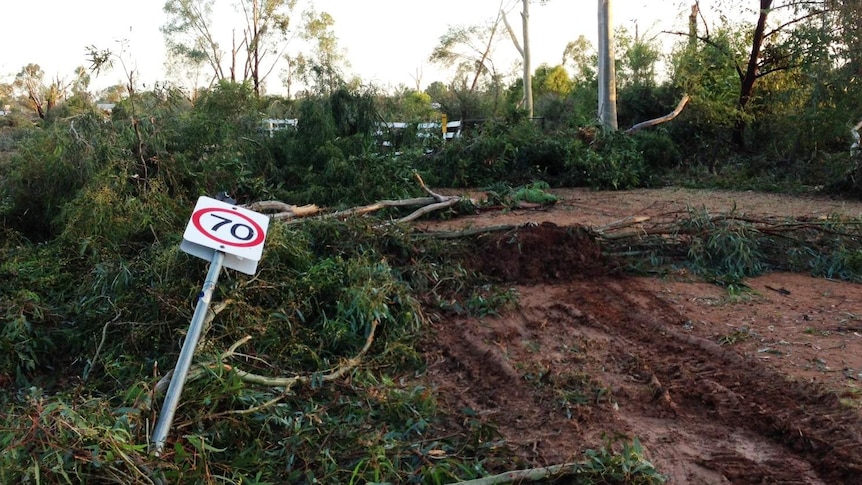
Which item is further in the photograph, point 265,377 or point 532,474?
point 265,377

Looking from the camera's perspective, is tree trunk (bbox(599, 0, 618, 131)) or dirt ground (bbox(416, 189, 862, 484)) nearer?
dirt ground (bbox(416, 189, 862, 484))

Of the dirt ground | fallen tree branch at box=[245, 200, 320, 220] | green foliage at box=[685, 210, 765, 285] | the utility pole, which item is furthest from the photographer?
the utility pole

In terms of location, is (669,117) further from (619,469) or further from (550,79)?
(550,79)

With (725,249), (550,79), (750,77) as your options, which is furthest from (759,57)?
(550,79)

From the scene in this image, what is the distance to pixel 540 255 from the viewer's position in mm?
5418

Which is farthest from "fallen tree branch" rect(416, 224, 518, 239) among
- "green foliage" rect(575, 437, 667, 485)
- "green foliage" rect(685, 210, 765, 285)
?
"green foliage" rect(575, 437, 667, 485)

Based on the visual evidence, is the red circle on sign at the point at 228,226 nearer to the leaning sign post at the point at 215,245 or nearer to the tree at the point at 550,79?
the leaning sign post at the point at 215,245

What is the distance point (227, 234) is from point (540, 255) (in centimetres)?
321

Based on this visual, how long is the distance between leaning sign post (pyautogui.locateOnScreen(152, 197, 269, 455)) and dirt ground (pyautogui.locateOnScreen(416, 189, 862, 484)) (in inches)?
50.4

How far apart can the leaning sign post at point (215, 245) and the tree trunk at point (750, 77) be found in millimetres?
11993

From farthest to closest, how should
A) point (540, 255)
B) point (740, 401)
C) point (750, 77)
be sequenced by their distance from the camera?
1. point (750, 77)
2. point (540, 255)
3. point (740, 401)

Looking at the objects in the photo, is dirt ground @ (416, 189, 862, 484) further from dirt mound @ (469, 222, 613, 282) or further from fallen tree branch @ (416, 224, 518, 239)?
fallen tree branch @ (416, 224, 518, 239)

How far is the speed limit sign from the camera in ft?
8.46

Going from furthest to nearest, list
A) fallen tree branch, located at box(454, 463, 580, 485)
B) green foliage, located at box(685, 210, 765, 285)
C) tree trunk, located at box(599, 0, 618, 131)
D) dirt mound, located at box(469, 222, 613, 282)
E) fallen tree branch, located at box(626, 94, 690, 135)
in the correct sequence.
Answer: tree trunk, located at box(599, 0, 618, 131), fallen tree branch, located at box(626, 94, 690, 135), green foliage, located at box(685, 210, 765, 285), dirt mound, located at box(469, 222, 613, 282), fallen tree branch, located at box(454, 463, 580, 485)
